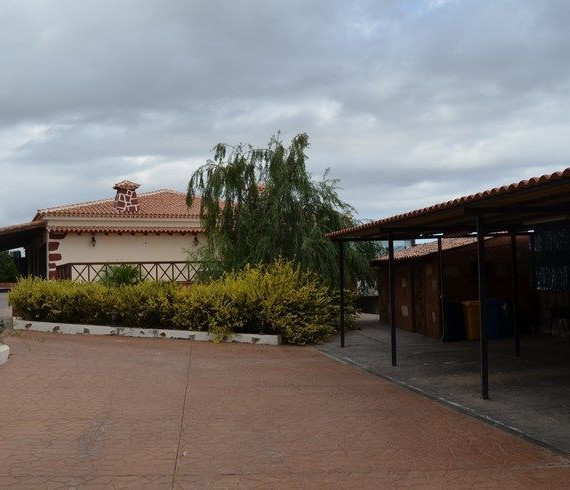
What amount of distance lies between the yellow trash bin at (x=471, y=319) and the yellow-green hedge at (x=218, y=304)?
2.97 meters

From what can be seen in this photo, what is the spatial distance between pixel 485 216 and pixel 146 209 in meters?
17.7

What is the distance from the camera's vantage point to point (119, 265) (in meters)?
19.1

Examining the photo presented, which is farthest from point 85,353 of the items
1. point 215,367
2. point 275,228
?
point 275,228

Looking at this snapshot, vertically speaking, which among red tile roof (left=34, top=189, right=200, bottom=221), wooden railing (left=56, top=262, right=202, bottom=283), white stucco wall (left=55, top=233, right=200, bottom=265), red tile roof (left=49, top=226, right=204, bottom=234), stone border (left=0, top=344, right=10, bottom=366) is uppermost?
red tile roof (left=34, top=189, right=200, bottom=221)

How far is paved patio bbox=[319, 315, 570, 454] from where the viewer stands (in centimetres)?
700

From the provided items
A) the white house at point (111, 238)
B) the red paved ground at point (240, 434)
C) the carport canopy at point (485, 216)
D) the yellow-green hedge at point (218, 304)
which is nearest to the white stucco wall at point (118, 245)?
the white house at point (111, 238)

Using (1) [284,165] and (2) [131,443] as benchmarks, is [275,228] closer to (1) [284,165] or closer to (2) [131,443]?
(1) [284,165]

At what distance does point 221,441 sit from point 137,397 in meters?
2.47

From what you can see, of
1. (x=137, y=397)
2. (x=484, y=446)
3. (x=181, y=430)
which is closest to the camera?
(x=484, y=446)

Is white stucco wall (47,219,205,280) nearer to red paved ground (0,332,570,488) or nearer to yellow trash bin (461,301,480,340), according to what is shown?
yellow trash bin (461,301,480,340)

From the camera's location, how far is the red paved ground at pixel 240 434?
525 cm

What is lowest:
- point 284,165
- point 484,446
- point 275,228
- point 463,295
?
point 484,446

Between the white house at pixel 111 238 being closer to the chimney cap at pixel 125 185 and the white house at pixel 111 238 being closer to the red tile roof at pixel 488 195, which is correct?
the chimney cap at pixel 125 185

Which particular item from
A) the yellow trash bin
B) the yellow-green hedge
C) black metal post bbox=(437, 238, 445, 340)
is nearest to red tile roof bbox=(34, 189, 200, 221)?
the yellow-green hedge
